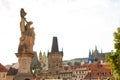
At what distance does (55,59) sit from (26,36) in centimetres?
11830

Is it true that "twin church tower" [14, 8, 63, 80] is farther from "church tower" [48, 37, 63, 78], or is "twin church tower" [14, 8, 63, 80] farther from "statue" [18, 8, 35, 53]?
"church tower" [48, 37, 63, 78]

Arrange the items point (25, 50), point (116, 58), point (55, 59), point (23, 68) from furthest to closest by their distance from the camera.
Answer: point (55, 59) → point (25, 50) → point (23, 68) → point (116, 58)

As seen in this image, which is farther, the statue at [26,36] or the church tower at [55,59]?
the church tower at [55,59]

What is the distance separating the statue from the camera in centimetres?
2388

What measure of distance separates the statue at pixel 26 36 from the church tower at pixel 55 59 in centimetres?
11583

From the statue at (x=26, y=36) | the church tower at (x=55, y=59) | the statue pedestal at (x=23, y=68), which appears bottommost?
the statue pedestal at (x=23, y=68)

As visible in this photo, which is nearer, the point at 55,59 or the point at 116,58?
the point at 116,58

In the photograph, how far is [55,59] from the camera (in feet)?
466

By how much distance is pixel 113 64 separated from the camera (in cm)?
2055

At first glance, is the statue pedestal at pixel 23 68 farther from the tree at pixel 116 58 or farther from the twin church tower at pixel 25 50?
the tree at pixel 116 58

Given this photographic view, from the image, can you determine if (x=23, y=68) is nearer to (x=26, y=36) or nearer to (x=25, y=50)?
(x=25, y=50)

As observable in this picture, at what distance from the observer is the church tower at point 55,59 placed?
140 meters

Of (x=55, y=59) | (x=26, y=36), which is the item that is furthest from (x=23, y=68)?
(x=55, y=59)

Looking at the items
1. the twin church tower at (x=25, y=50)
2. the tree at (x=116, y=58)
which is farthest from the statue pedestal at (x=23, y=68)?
the tree at (x=116, y=58)
